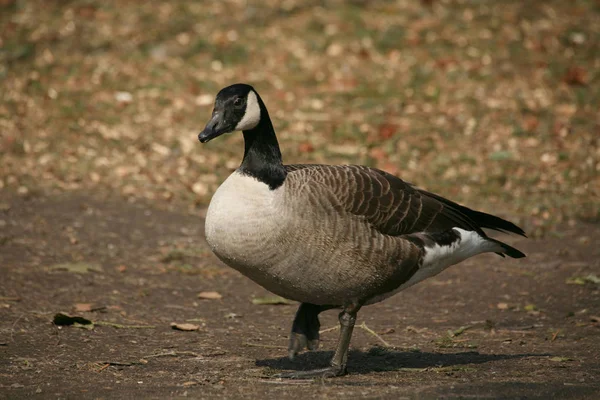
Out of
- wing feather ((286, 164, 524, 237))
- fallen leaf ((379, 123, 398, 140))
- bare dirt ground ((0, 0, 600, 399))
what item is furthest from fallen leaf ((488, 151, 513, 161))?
wing feather ((286, 164, 524, 237))

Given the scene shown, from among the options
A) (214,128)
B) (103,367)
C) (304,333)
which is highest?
(214,128)

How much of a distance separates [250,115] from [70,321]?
223 cm

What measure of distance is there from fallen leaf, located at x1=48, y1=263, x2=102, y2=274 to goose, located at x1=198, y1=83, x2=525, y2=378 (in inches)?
106

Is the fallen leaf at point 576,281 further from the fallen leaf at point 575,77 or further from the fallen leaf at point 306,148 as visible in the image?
the fallen leaf at point 575,77

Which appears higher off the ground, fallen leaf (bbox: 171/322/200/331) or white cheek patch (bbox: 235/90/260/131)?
white cheek patch (bbox: 235/90/260/131)

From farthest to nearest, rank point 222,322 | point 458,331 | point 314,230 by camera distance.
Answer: point 222,322 < point 458,331 < point 314,230

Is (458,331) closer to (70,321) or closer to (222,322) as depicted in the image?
(222,322)

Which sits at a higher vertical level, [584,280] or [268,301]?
[584,280]

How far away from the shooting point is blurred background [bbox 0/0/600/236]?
10.2m

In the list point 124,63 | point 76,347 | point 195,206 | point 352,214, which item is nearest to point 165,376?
point 76,347

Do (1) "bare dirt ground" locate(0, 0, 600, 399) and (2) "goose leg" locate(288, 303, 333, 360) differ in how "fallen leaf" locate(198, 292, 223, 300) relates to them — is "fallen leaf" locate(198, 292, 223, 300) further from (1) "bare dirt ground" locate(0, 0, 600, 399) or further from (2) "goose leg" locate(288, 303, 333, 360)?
(2) "goose leg" locate(288, 303, 333, 360)

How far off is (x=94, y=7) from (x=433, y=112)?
20.7 ft

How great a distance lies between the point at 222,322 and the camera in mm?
6711

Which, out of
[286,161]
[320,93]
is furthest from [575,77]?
[286,161]
